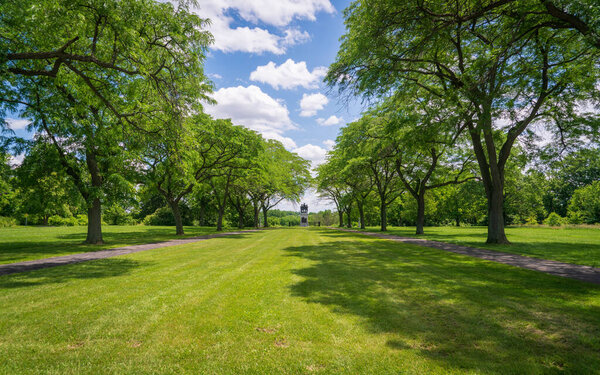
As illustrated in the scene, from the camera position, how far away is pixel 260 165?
25.4 metres

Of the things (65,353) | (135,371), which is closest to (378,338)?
(135,371)

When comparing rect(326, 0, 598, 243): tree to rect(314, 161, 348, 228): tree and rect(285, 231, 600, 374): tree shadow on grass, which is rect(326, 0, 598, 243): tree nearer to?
rect(285, 231, 600, 374): tree shadow on grass

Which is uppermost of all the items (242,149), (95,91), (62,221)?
(242,149)

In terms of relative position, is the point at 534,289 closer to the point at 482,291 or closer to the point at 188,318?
the point at 482,291

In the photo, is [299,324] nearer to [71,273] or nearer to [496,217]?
[71,273]

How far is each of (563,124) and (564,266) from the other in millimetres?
10187

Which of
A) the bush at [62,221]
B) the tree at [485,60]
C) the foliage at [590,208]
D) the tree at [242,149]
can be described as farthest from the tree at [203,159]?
the foliage at [590,208]

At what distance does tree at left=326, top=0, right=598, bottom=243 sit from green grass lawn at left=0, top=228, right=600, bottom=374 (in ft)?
23.7

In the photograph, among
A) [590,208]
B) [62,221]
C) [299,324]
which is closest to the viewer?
[299,324]

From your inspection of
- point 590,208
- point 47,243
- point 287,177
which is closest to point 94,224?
point 47,243

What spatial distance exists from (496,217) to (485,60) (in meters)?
9.06

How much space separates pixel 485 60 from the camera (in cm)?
891

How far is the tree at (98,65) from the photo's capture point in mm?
7081

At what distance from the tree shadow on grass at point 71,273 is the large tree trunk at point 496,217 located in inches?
658
